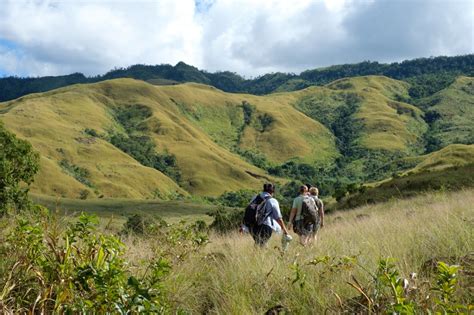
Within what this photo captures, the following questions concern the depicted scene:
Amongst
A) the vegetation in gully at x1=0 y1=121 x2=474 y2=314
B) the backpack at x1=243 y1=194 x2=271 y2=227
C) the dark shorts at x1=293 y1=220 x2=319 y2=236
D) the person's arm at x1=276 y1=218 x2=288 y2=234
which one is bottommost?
the dark shorts at x1=293 y1=220 x2=319 y2=236

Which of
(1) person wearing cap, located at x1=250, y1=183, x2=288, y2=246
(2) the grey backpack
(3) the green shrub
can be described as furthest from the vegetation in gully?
(3) the green shrub

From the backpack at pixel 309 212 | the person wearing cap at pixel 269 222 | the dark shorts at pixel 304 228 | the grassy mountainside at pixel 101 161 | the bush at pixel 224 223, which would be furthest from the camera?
the grassy mountainside at pixel 101 161

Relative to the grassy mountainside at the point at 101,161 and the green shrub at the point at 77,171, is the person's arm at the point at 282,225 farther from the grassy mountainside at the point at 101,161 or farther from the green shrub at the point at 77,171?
the green shrub at the point at 77,171

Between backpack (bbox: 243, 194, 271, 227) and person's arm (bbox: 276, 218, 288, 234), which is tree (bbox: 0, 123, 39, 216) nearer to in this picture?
backpack (bbox: 243, 194, 271, 227)

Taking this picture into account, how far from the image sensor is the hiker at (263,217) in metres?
9.81

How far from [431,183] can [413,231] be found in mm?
28300

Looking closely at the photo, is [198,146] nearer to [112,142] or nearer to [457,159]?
[112,142]

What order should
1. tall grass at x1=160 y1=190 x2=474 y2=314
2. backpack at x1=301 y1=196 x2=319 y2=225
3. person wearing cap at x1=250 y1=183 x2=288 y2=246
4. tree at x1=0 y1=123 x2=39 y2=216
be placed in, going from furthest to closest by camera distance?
tree at x1=0 y1=123 x2=39 y2=216 → backpack at x1=301 y1=196 x2=319 y2=225 → person wearing cap at x1=250 y1=183 x2=288 y2=246 → tall grass at x1=160 y1=190 x2=474 y2=314

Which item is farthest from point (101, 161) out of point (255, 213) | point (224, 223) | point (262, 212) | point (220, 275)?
point (220, 275)

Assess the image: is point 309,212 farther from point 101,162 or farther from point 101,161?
point 101,161

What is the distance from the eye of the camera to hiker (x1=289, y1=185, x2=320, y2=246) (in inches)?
411

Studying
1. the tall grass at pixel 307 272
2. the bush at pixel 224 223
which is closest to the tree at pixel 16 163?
the bush at pixel 224 223

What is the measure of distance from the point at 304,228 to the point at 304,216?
27 centimetres

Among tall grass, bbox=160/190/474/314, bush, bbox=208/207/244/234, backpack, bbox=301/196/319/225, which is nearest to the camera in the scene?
tall grass, bbox=160/190/474/314
